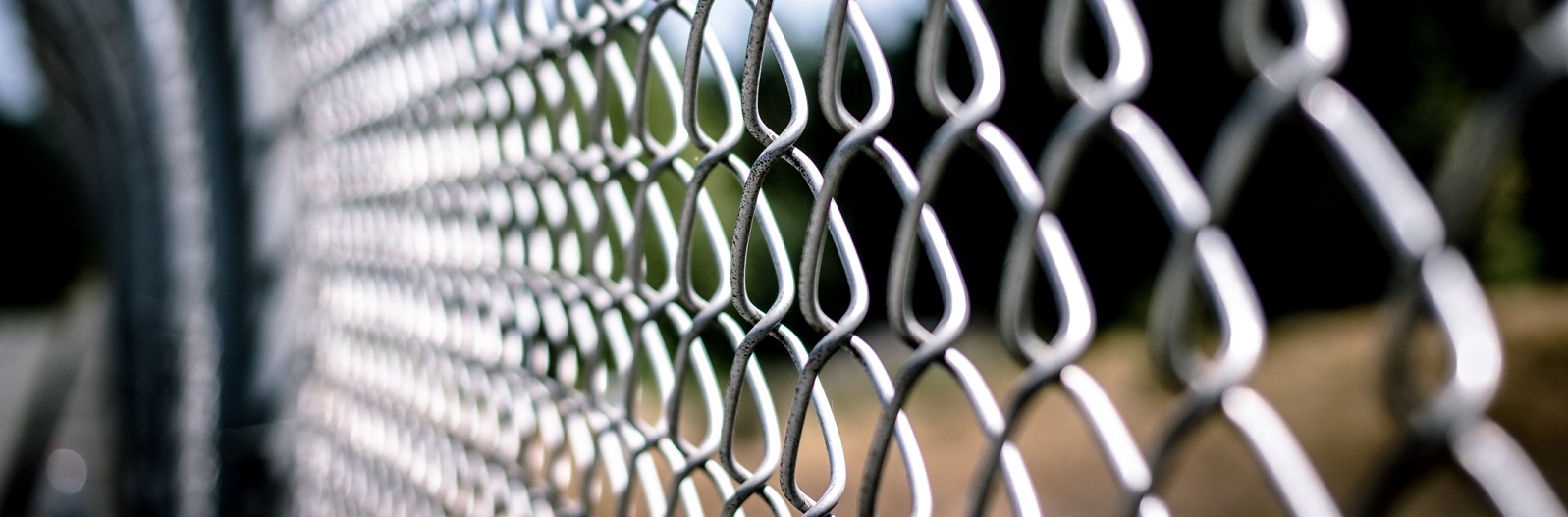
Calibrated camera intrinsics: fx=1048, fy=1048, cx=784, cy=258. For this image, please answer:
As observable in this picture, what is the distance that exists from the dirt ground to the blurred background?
0.05ft

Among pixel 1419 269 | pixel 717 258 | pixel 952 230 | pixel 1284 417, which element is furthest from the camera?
pixel 1284 417

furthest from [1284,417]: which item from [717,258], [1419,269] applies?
[1419,269]

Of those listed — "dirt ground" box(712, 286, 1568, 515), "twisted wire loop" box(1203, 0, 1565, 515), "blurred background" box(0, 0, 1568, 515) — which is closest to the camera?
"twisted wire loop" box(1203, 0, 1565, 515)

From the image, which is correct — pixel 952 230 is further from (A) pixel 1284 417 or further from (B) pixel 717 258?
(A) pixel 1284 417

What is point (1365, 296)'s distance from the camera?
4734 mm

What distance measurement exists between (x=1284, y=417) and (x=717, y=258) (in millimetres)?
4683

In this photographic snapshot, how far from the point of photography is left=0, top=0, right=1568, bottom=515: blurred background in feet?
5.44

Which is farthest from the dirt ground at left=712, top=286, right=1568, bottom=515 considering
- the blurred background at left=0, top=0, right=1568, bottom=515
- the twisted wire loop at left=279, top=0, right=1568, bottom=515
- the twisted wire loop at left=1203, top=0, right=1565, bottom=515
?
the twisted wire loop at left=1203, top=0, right=1565, bottom=515

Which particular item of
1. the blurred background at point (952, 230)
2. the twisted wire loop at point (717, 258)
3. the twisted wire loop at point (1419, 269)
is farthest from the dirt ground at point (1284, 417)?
the twisted wire loop at point (1419, 269)

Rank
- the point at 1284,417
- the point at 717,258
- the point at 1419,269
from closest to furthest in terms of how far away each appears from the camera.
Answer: the point at 1419,269 → the point at 717,258 → the point at 1284,417

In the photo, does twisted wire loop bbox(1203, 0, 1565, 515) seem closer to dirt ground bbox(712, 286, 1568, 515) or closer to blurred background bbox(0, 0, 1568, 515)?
blurred background bbox(0, 0, 1568, 515)

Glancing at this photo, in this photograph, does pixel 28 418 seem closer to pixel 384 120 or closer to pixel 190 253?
pixel 190 253

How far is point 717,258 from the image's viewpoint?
30.1 inches

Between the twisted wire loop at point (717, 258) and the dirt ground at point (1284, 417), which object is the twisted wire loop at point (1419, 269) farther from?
the dirt ground at point (1284, 417)
